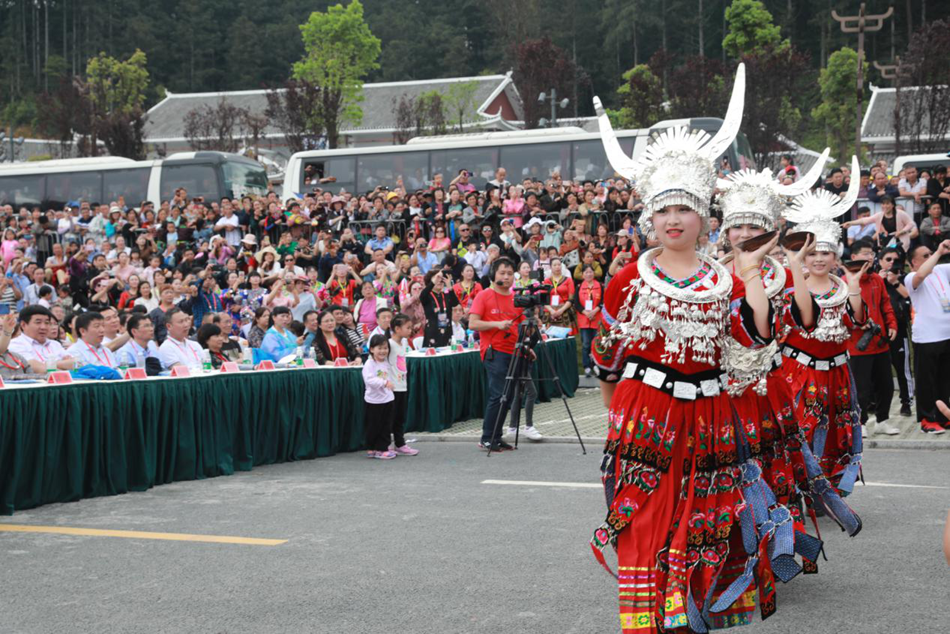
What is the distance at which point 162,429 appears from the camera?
9977mm

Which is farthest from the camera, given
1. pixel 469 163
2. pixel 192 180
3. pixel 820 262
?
pixel 192 180

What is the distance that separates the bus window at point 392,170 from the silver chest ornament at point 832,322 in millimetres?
23625

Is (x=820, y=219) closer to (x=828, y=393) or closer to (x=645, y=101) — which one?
(x=828, y=393)

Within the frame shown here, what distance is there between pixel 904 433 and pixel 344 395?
606cm

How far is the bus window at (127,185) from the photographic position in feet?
109

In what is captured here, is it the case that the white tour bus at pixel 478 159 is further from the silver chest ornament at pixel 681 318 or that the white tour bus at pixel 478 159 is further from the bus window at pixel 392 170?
the silver chest ornament at pixel 681 318

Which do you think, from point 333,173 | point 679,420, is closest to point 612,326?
point 679,420

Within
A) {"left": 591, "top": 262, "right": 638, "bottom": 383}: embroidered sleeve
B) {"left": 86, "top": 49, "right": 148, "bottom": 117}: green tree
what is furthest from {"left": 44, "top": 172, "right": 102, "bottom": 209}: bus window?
{"left": 591, "top": 262, "right": 638, "bottom": 383}: embroidered sleeve

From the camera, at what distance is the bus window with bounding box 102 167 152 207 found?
33.3 meters

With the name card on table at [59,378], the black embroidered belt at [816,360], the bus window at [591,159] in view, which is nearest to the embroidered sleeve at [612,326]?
the black embroidered belt at [816,360]

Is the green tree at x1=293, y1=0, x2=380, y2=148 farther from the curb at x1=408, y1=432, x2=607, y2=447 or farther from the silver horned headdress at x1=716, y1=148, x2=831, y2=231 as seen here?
the silver horned headdress at x1=716, y1=148, x2=831, y2=231

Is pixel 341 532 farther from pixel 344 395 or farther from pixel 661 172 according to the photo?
pixel 344 395

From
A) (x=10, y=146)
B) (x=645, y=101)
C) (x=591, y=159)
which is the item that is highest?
(x=10, y=146)

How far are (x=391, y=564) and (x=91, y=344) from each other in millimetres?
5036
